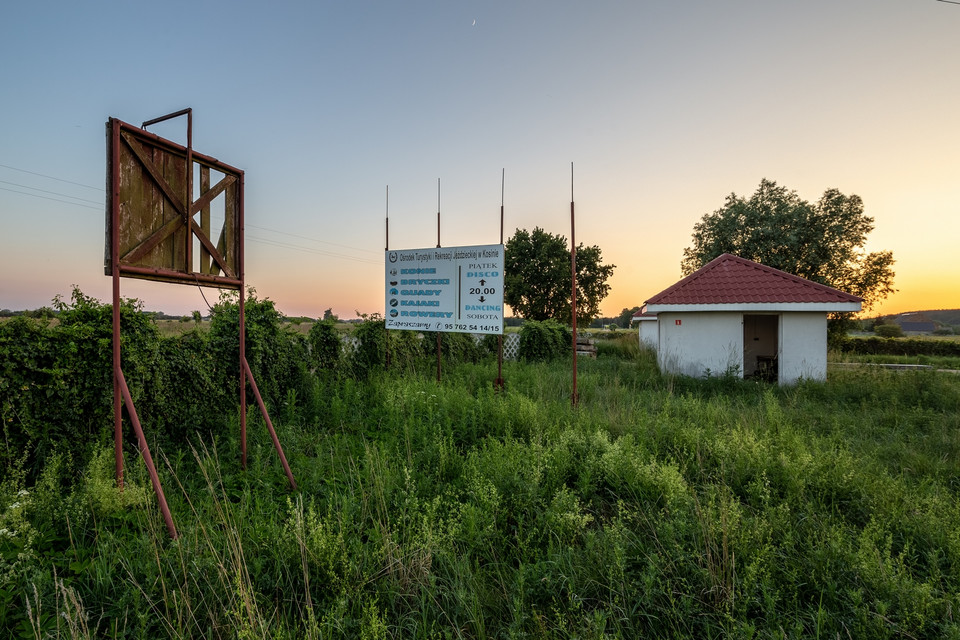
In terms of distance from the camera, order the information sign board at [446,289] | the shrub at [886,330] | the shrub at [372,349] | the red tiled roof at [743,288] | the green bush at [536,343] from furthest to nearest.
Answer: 1. the shrub at [886,330]
2. the green bush at [536,343]
3. the red tiled roof at [743,288]
4. the shrub at [372,349]
5. the information sign board at [446,289]

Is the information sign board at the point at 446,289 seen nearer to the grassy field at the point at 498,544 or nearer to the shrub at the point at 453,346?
the shrub at the point at 453,346

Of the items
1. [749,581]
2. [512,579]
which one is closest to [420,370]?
[512,579]

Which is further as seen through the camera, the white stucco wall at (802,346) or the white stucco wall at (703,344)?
the white stucco wall at (703,344)

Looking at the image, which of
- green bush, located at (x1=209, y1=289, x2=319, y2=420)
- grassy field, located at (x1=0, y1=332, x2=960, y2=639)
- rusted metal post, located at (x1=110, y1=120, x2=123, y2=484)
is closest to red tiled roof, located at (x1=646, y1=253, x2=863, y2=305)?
grassy field, located at (x1=0, y1=332, x2=960, y2=639)

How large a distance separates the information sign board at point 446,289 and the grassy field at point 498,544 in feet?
9.80

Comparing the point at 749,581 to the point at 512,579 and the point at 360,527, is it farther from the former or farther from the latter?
the point at 360,527

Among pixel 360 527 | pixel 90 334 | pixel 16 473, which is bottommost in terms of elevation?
pixel 360 527

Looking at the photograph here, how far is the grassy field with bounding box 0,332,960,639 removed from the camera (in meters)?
2.29

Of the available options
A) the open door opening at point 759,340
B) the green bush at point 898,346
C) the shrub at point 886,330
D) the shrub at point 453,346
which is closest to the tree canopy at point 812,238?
the green bush at point 898,346

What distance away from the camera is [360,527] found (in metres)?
2.99

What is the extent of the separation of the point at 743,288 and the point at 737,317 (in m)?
0.94

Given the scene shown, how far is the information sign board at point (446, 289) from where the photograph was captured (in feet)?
24.1

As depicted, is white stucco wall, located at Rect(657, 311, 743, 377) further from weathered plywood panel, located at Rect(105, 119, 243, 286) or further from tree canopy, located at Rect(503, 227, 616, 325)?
tree canopy, located at Rect(503, 227, 616, 325)

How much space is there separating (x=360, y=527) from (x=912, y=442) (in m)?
7.42
